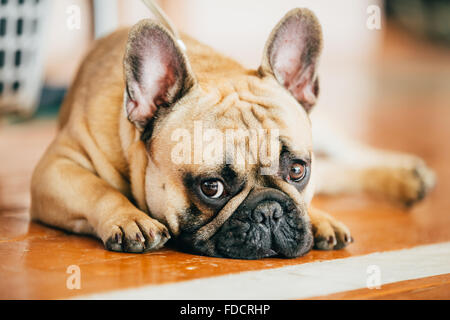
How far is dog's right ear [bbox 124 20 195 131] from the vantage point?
5.24 ft

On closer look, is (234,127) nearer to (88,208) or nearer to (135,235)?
(135,235)

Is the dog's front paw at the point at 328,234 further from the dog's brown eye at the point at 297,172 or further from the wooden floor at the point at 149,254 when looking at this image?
the dog's brown eye at the point at 297,172

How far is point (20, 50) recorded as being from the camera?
8.29 ft

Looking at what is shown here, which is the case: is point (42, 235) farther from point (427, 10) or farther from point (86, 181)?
point (427, 10)

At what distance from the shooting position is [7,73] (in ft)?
8.33

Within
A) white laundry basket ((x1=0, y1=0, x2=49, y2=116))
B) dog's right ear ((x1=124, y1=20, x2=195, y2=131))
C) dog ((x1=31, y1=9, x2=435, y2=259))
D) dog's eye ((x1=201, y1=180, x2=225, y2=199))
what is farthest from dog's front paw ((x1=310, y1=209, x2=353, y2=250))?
white laundry basket ((x1=0, y1=0, x2=49, y2=116))

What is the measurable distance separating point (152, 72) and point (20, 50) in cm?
110

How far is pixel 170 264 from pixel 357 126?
3.95 metres

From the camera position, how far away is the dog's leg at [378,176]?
7.99 ft

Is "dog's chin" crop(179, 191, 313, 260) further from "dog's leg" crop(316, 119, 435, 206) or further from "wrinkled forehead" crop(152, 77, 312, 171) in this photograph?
"dog's leg" crop(316, 119, 435, 206)

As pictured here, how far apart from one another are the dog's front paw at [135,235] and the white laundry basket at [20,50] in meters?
1.26

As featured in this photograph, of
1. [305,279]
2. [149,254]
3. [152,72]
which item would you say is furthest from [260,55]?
[305,279]

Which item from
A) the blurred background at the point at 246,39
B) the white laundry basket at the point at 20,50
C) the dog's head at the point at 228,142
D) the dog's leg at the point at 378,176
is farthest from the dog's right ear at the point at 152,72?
the dog's leg at the point at 378,176
